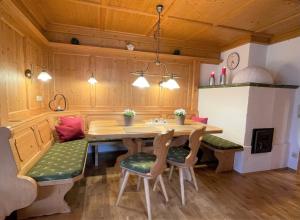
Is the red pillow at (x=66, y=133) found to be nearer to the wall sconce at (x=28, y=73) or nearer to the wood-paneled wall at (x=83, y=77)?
the wood-paneled wall at (x=83, y=77)

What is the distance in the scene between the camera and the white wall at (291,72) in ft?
10.4

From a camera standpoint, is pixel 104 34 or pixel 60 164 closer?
pixel 60 164

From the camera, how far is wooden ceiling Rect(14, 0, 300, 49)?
2.43 meters

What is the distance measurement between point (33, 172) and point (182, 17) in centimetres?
293

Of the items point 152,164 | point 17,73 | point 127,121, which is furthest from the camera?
point 127,121

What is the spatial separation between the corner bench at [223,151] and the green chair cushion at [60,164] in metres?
2.10

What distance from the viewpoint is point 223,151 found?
9.55 ft

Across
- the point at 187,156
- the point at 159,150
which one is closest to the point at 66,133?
the point at 159,150

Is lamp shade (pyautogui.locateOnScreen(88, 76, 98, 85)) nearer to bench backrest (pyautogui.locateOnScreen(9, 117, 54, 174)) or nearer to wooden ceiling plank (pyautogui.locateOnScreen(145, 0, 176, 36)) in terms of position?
bench backrest (pyautogui.locateOnScreen(9, 117, 54, 174))

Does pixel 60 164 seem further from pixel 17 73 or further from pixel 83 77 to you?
pixel 83 77

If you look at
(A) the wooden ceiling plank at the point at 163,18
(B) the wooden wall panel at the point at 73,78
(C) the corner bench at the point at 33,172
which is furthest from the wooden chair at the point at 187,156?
(B) the wooden wall panel at the point at 73,78

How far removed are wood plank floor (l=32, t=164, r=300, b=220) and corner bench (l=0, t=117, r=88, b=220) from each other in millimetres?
195

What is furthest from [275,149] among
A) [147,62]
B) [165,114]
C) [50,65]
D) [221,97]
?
[50,65]

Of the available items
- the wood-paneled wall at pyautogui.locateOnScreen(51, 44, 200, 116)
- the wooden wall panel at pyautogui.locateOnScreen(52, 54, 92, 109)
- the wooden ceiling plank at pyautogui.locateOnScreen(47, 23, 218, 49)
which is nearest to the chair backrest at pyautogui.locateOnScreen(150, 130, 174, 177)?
the wood-paneled wall at pyautogui.locateOnScreen(51, 44, 200, 116)
